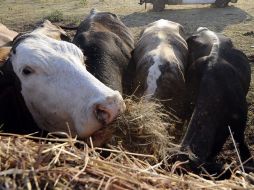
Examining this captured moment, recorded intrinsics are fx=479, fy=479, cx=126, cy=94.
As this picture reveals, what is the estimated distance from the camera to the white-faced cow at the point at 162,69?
595 centimetres

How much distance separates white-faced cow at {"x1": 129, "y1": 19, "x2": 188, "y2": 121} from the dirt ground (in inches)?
124

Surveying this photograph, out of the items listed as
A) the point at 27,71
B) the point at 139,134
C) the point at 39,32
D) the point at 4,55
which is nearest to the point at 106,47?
the point at 39,32

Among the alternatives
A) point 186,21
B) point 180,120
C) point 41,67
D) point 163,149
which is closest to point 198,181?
point 163,149

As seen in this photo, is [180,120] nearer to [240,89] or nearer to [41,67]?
[240,89]

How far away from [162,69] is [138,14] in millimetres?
10981

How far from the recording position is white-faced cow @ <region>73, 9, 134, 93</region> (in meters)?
5.70

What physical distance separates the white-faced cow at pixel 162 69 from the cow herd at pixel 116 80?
13 millimetres

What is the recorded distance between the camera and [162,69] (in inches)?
243

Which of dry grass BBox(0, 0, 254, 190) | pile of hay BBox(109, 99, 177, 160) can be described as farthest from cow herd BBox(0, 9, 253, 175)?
dry grass BBox(0, 0, 254, 190)

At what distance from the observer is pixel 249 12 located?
16109 millimetres

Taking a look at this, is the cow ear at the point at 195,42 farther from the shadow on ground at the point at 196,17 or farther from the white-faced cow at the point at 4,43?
the shadow on ground at the point at 196,17

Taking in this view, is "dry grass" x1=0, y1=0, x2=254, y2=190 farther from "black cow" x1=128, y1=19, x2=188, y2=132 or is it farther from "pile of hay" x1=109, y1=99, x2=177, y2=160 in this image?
"black cow" x1=128, y1=19, x2=188, y2=132

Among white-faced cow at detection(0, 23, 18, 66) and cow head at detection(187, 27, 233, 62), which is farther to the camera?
cow head at detection(187, 27, 233, 62)

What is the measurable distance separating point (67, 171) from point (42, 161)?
187mm
